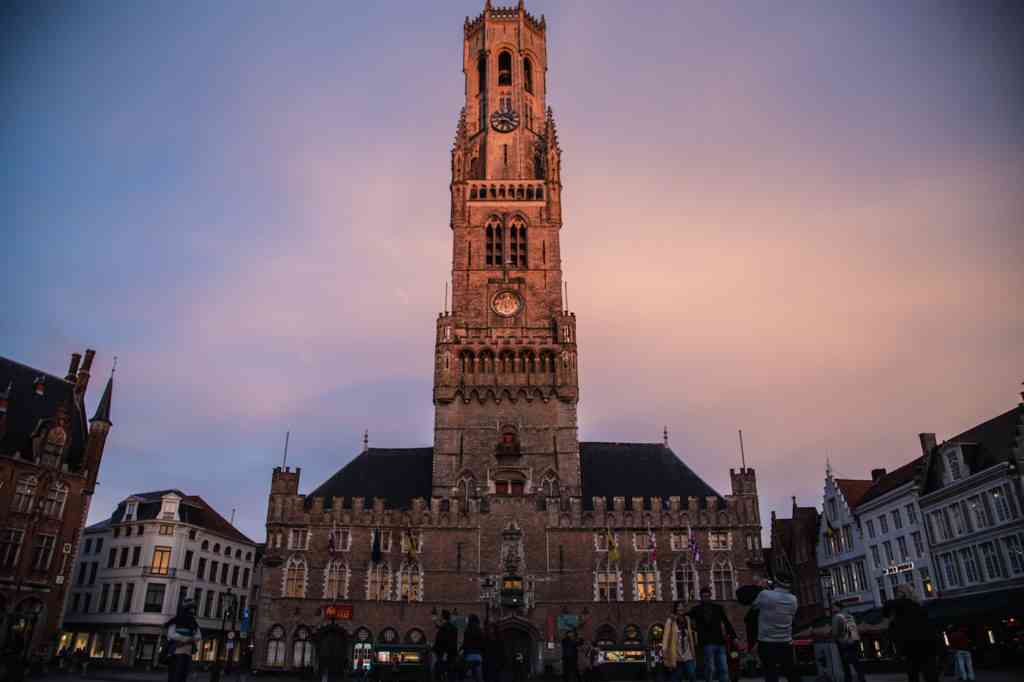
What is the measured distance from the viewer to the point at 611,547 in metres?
46.0

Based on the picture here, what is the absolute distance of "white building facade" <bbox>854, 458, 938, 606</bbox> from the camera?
45656 millimetres

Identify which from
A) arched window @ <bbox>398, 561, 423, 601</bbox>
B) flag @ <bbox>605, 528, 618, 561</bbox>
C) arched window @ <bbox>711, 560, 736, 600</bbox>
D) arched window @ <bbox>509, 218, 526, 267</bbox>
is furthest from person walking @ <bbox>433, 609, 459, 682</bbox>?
arched window @ <bbox>509, 218, 526, 267</bbox>

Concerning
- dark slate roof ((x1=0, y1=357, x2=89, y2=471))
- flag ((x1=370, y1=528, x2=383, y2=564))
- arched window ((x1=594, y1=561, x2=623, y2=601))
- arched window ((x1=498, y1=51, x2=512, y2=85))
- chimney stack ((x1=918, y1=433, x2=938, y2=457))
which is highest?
arched window ((x1=498, y1=51, x2=512, y2=85))

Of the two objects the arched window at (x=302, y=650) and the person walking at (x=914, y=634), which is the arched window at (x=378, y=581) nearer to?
the arched window at (x=302, y=650)

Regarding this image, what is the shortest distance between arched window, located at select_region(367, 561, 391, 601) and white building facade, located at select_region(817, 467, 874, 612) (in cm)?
Answer: 3316

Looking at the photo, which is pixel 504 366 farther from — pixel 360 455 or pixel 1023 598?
pixel 1023 598

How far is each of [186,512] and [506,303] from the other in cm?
3349

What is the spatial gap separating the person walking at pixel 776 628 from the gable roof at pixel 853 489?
162ft

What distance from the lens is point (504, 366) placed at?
51781 millimetres

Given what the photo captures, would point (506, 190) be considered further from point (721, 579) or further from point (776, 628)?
point (776, 628)

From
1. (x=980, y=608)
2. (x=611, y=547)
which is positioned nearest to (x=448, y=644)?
(x=611, y=547)

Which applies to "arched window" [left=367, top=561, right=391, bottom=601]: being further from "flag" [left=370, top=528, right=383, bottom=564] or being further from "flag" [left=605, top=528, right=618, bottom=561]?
"flag" [left=605, top=528, right=618, bottom=561]

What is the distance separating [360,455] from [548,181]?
26516mm

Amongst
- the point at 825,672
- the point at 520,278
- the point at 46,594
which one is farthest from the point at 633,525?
the point at 46,594
